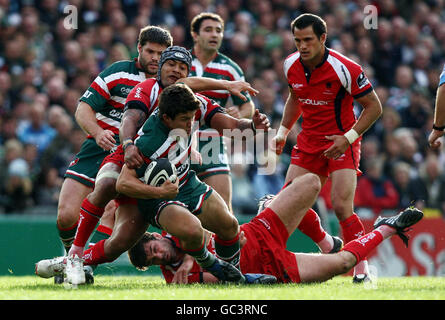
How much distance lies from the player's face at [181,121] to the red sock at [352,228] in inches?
80.9

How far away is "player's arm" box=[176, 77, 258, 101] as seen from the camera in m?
6.07

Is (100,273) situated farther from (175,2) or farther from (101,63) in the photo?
(175,2)

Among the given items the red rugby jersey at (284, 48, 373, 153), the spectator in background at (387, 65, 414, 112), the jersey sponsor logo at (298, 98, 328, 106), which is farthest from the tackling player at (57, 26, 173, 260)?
the spectator in background at (387, 65, 414, 112)

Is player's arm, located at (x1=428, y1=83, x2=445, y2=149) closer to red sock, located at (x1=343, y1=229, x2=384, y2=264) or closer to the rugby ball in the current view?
red sock, located at (x1=343, y1=229, x2=384, y2=264)

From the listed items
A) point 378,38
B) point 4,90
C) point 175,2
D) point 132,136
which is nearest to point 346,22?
point 378,38

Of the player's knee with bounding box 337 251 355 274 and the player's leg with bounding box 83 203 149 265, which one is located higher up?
the player's leg with bounding box 83 203 149 265

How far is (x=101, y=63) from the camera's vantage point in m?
11.5

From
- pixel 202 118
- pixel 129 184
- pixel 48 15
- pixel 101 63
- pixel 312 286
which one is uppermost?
pixel 48 15

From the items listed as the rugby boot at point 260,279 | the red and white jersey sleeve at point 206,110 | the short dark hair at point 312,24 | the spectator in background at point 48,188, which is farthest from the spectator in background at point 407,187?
the rugby boot at point 260,279

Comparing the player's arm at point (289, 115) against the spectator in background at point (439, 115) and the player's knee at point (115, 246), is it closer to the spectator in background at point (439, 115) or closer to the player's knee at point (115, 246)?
the spectator in background at point (439, 115)

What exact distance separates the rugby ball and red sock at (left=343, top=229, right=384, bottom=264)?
154 cm

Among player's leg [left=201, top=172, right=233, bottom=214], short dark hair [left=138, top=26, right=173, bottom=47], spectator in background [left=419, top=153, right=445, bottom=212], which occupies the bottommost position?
spectator in background [left=419, top=153, right=445, bottom=212]

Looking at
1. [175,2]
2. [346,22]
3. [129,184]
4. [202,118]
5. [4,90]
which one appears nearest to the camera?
[129,184]

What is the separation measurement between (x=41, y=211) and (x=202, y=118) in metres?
4.31
